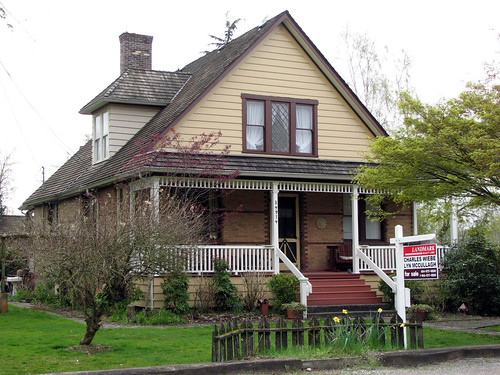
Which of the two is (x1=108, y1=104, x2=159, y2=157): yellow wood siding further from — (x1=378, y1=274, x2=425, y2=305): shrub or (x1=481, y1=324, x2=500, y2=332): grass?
(x1=481, y1=324, x2=500, y2=332): grass

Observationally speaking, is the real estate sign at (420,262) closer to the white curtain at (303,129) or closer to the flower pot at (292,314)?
the flower pot at (292,314)

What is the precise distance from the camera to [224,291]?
17203 millimetres

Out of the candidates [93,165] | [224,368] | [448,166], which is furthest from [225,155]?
[224,368]

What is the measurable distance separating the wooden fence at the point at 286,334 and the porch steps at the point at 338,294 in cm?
572

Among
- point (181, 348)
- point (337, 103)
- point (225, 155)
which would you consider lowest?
point (181, 348)

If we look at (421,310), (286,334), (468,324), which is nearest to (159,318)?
(286,334)

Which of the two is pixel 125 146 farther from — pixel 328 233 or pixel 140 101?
pixel 328 233

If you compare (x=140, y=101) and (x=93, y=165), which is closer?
(x=140, y=101)

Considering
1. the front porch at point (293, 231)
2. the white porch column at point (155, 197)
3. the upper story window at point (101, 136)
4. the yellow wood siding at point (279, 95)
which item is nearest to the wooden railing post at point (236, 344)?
the white porch column at point (155, 197)

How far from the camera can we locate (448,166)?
12.9 metres

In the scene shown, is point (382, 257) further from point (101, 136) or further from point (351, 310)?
point (101, 136)

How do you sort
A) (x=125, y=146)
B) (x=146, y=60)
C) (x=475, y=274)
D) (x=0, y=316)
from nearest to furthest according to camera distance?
(x=0, y=316), (x=475, y=274), (x=125, y=146), (x=146, y=60)

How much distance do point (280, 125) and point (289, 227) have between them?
3087 millimetres

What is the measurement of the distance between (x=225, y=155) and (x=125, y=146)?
370 cm
